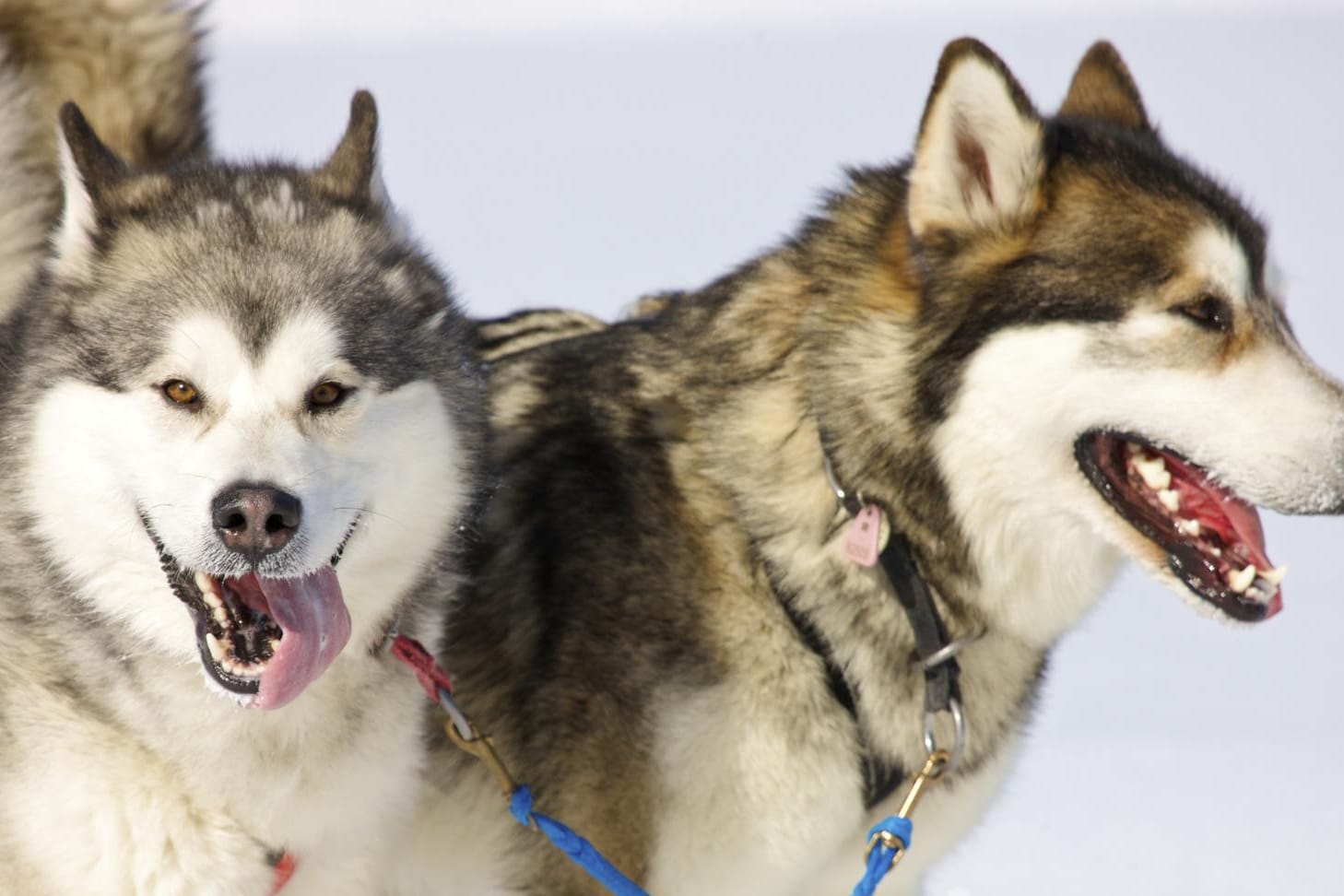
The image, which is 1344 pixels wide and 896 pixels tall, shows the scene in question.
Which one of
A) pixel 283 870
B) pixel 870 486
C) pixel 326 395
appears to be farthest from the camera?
pixel 870 486

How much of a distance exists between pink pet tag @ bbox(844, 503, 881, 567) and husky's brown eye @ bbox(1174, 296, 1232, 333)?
63cm

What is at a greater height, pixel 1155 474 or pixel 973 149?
pixel 973 149

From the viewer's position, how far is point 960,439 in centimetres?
278

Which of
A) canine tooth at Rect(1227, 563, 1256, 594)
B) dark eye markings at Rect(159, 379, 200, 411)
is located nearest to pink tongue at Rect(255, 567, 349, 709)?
dark eye markings at Rect(159, 379, 200, 411)

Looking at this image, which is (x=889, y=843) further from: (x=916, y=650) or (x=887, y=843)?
(x=916, y=650)

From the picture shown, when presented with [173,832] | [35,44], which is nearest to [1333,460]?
[173,832]

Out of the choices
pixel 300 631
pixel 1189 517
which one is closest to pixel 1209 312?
pixel 1189 517

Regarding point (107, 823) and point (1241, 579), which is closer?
point (107, 823)

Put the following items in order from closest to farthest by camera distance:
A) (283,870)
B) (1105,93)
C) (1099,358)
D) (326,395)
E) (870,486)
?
(326,395)
(283,870)
(1099,358)
(870,486)
(1105,93)

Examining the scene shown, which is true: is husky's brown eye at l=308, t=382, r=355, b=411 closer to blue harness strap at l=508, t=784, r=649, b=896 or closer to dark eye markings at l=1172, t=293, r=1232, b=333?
blue harness strap at l=508, t=784, r=649, b=896

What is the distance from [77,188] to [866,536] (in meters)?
1.44

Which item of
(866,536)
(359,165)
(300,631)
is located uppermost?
(359,165)

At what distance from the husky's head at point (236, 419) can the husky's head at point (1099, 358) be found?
2.87ft

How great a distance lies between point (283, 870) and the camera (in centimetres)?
253
